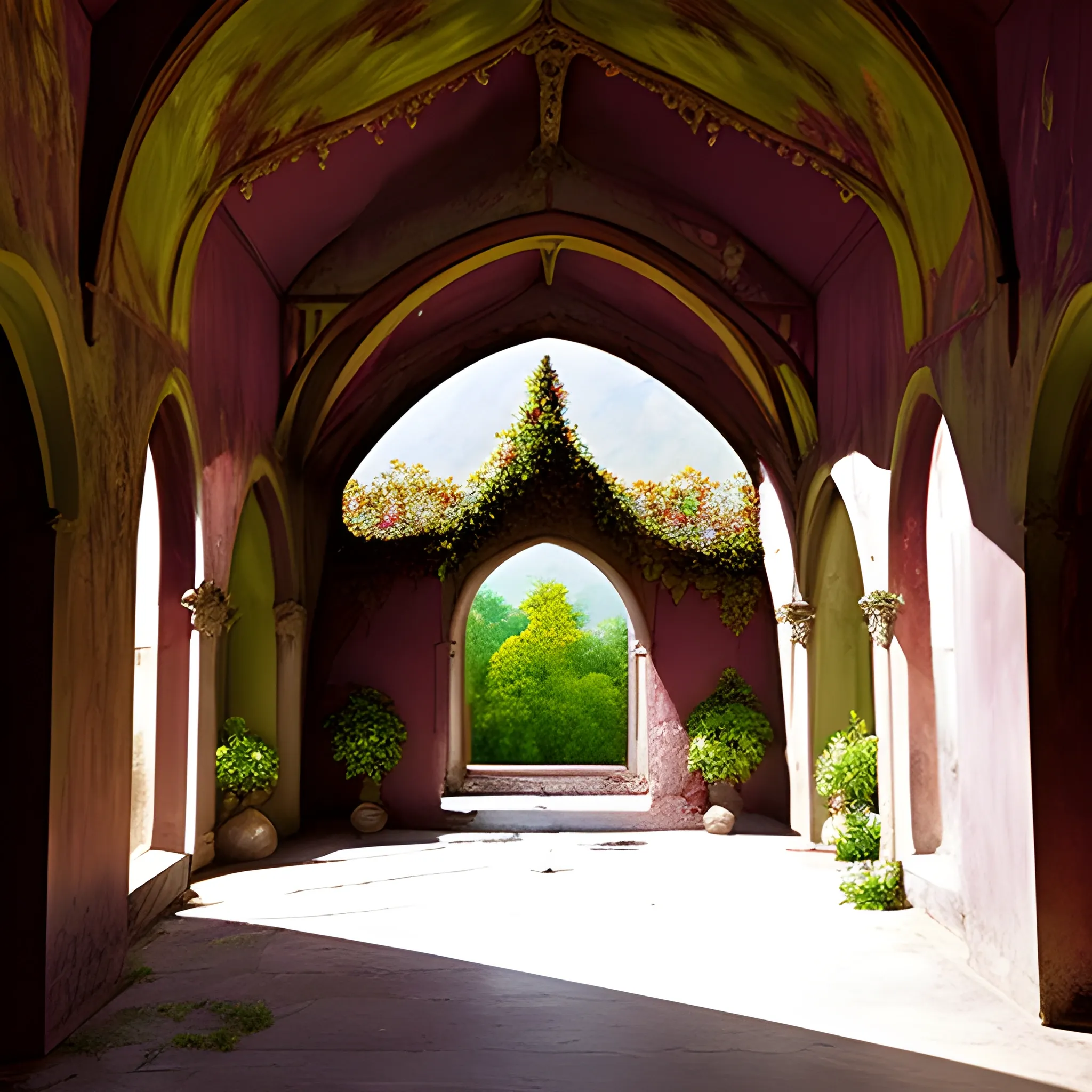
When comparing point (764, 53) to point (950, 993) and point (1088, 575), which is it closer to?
point (1088, 575)

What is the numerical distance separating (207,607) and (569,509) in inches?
185

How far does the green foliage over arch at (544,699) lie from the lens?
700 inches

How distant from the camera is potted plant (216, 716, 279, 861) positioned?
8.84m

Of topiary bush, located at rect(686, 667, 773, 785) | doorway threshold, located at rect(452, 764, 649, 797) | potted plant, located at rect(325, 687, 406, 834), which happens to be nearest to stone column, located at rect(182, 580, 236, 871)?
potted plant, located at rect(325, 687, 406, 834)

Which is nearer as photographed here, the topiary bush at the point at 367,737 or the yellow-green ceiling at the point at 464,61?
the yellow-green ceiling at the point at 464,61

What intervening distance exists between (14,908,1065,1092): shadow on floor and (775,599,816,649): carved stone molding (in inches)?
181

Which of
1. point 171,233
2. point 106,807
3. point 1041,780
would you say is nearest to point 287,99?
point 171,233

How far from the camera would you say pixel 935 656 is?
780cm

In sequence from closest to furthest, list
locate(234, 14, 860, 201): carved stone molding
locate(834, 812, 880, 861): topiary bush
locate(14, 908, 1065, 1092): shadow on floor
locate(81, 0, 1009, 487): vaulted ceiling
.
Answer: locate(14, 908, 1065, 1092): shadow on floor → locate(81, 0, 1009, 487): vaulted ceiling → locate(234, 14, 860, 201): carved stone molding → locate(834, 812, 880, 861): topiary bush

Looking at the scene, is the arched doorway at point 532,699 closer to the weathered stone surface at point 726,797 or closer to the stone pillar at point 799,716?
the weathered stone surface at point 726,797

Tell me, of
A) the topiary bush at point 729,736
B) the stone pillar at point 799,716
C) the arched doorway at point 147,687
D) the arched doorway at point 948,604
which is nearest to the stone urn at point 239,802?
the arched doorway at point 147,687

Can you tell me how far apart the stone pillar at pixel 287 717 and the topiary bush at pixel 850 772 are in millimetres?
4754

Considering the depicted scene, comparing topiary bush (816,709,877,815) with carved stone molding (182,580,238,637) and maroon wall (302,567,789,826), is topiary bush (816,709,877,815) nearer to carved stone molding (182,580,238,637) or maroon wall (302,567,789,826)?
maroon wall (302,567,789,826)

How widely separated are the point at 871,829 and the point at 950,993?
2.77 meters
